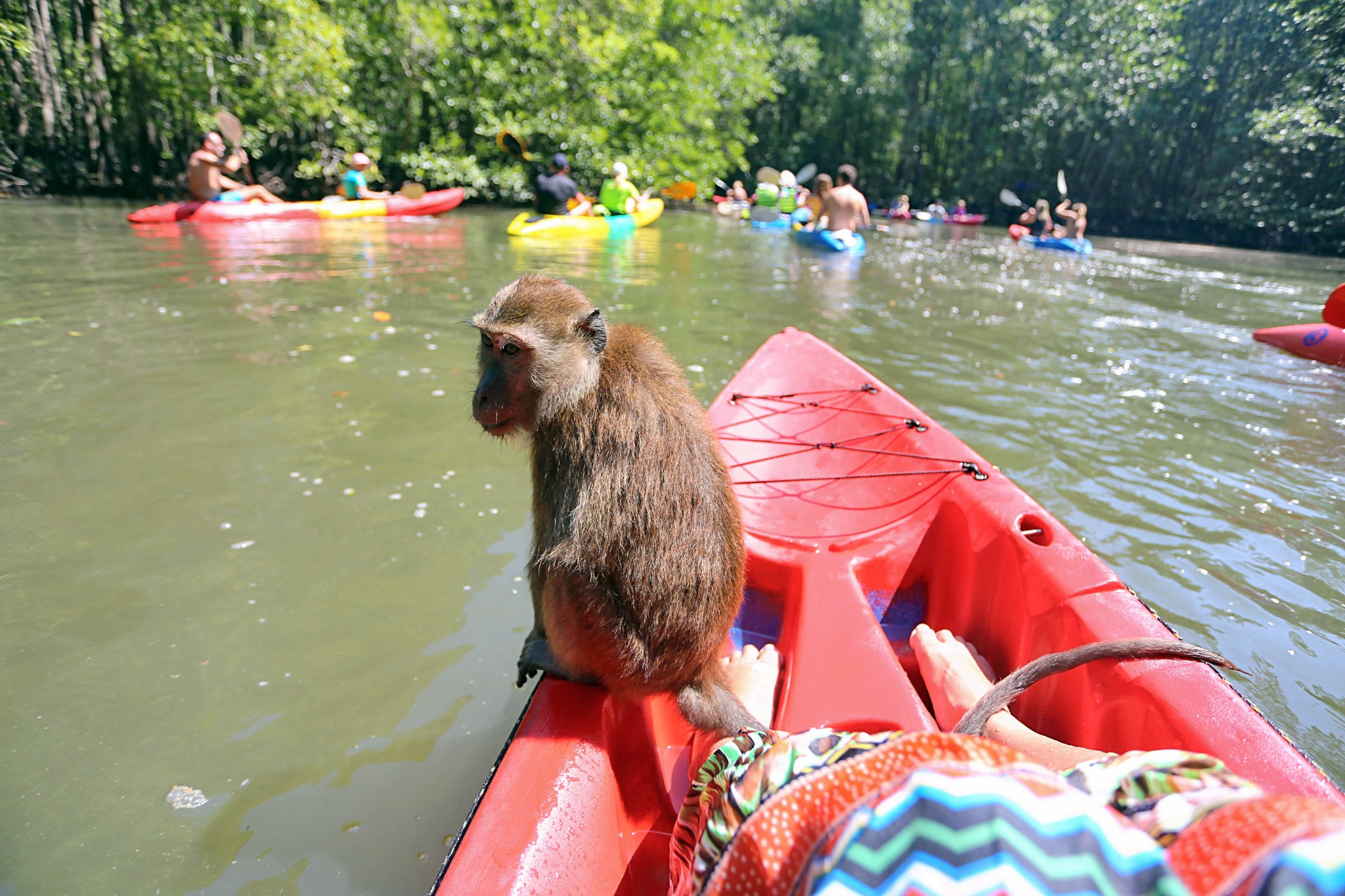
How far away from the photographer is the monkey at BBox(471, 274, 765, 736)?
6.52 feet

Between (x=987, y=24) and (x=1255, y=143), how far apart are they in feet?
38.7

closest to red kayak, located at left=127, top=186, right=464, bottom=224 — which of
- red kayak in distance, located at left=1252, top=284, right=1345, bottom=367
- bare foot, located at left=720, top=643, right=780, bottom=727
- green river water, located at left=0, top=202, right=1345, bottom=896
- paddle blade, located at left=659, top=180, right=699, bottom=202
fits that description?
green river water, located at left=0, top=202, right=1345, bottom=896

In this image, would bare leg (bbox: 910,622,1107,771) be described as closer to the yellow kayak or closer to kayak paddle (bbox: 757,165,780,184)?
the yellow kayak

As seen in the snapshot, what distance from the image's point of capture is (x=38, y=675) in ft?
9.01

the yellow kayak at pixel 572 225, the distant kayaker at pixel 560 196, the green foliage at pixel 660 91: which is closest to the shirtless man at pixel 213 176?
the green foliage at pixel 660 91

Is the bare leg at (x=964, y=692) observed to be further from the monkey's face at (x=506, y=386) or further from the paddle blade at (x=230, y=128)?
the paddle blade at (x=230, y=128)

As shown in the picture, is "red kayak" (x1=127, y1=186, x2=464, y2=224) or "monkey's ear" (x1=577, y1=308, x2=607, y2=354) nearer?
"monkey's ear" (x1=577, y1=308, x2=607, y2=354)

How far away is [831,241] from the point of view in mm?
14633

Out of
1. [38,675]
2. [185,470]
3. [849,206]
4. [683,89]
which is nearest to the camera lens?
[38,675]

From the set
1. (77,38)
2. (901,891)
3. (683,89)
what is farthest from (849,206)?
(77,38)

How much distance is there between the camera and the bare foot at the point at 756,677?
2.36m

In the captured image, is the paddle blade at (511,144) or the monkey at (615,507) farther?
the paddle blade at (511,144)

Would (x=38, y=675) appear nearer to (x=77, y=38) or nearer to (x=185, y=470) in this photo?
(x=185, y=470)

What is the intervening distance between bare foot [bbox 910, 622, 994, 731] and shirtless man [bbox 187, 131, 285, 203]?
1602 cm
